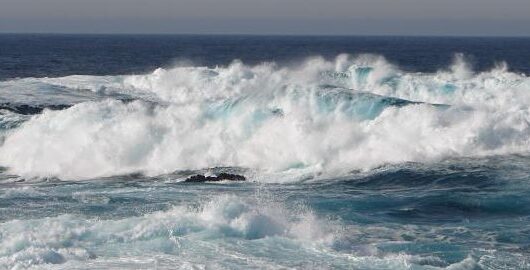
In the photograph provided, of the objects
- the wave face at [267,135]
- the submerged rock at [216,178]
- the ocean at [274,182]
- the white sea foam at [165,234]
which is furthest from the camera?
the wave face at [267,135]

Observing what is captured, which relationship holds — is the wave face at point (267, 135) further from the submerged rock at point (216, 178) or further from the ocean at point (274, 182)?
the submerged rock at point (216, 178)

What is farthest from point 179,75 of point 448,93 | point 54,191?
point 54,191

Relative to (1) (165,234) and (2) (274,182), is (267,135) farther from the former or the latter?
(1) (165,234)

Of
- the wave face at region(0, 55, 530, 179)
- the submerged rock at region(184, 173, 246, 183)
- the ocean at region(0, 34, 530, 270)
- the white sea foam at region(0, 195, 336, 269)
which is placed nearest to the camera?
the white sea foam at region(0, 195, 336, 269)

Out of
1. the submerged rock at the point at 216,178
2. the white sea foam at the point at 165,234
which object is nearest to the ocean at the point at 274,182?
the white sea foam at the point at 165,234

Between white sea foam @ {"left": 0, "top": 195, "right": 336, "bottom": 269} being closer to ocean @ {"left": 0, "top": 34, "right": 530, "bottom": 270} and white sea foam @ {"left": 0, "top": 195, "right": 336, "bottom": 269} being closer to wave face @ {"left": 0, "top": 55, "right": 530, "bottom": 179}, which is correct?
ocean @ {"left": 0, "top": 34, "right": 530, "bottom": 270}

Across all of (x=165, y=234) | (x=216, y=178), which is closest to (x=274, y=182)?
(x=216, y=178)

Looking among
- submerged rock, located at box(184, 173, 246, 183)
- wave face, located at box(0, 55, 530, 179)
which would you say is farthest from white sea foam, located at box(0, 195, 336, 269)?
wave face, located at box(0, 55, 530, 179)

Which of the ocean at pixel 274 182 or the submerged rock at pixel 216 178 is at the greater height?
the ocean at pixel 274 182
